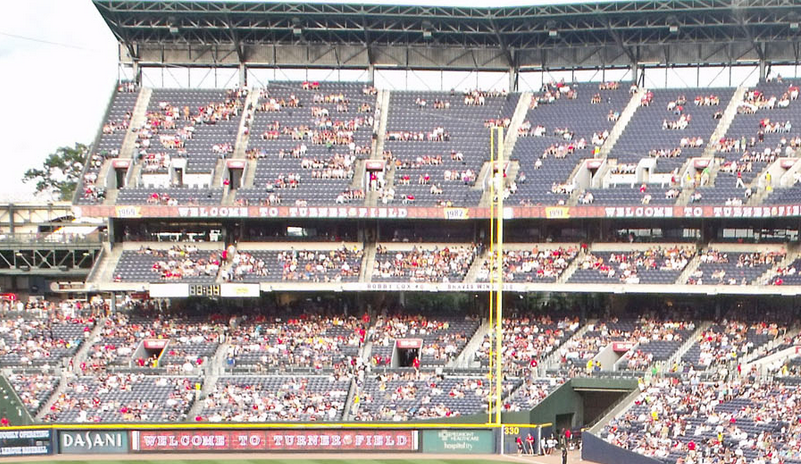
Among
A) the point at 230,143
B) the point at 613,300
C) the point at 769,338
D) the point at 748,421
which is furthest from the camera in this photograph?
the point at 230,143

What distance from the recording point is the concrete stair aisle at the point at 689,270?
4569 centimetres

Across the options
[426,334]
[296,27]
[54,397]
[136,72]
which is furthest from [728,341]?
[136,72]

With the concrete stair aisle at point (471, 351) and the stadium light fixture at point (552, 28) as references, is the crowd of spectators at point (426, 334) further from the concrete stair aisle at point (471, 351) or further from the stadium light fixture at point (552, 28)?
the stadium light fixture at point (552, 28)

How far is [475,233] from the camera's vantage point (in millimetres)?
50781

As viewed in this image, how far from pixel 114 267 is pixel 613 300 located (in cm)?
2210

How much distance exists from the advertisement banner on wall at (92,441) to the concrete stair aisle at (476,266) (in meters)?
15.6

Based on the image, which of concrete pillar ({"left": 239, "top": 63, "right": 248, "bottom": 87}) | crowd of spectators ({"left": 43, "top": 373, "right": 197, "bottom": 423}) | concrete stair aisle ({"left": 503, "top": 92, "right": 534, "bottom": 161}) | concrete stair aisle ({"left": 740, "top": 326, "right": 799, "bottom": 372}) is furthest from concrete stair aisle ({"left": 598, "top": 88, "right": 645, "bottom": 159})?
crowd of spectators ({"left": 43, "top": 373, "right": 197, "bottom": 423})

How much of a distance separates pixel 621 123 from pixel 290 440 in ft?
76.5

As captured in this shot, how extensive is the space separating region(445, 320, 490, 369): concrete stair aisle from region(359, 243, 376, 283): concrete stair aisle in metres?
5.15

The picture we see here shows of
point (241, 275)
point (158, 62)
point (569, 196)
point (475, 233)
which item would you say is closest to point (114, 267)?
point (241, 275)

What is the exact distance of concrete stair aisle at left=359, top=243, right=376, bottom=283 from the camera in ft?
160

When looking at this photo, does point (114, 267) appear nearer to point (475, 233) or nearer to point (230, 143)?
point (230, 143)

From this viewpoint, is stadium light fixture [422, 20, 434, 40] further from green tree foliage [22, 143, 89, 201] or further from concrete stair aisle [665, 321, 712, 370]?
green tree foliage [22, 143, 89, 201]

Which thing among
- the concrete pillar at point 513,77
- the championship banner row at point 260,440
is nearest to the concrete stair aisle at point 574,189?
the concrete pillar at point 513,77
